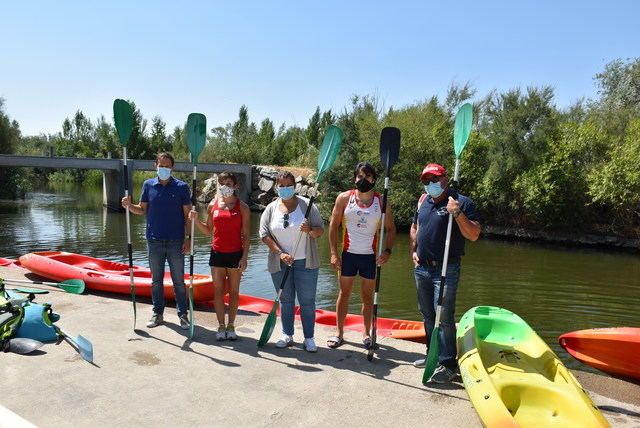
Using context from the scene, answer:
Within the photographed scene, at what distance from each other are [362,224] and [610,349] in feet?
9.34

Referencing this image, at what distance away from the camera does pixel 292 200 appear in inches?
175

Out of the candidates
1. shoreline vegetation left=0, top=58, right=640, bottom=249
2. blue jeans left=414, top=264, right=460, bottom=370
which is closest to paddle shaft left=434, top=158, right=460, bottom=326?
blue jeans left=414, top=264, right=460, bottom=370

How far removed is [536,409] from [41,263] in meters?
7.10

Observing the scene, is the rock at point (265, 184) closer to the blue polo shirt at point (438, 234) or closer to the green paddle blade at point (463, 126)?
the green paddle blade at point (463, 126)

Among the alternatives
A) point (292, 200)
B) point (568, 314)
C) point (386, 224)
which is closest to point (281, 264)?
point (292, 200)

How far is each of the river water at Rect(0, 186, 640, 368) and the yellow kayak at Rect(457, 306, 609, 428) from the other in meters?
3.42

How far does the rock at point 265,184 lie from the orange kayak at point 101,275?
27881mm

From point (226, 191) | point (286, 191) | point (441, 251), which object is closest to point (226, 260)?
point (226, 191)

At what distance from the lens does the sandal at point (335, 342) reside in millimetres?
4574

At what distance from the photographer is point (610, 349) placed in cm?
482

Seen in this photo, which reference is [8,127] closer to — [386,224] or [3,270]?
[3,270]

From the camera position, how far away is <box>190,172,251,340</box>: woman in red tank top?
4.56 m

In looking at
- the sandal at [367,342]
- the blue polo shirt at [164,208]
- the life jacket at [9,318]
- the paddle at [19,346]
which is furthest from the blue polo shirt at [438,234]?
the life jacket at [9,318]

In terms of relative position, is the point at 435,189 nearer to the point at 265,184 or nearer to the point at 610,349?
the point at 610,349
